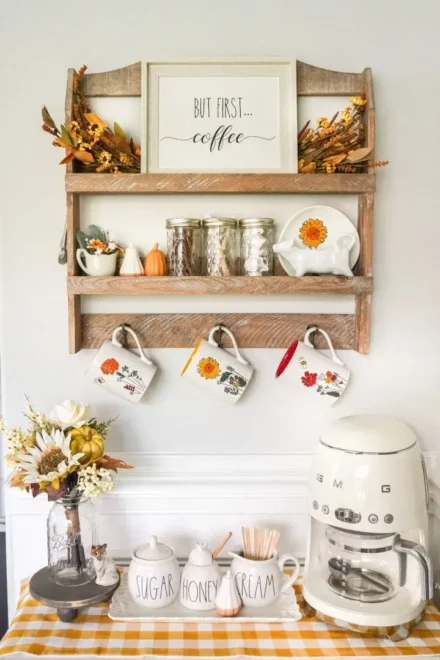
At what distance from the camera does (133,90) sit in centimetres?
153

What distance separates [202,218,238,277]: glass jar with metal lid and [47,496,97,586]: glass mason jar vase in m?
0.61

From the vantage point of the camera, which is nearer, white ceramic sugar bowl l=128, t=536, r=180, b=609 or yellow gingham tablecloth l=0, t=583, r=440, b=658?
yellow gingham tablecloth l=0, t=583, r=440, b=658

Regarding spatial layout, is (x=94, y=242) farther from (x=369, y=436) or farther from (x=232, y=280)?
(x=369, y=436)

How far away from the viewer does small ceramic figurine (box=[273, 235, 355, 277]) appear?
146 centimetres

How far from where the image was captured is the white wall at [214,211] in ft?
5.06

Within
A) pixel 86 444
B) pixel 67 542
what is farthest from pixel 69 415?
pixel 67 542

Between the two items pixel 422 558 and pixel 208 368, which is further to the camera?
pixel 208 368

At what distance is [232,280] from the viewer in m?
1.44

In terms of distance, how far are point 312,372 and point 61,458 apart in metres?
0.63

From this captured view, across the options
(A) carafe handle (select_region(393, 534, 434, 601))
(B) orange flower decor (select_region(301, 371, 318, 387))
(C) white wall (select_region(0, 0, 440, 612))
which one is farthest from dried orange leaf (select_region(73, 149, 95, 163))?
(A) carafe handle (select_region(393, 534, 434, 601))

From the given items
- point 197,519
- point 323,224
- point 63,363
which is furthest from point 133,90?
point 197,519

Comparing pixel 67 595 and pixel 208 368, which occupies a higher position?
pixel 208 368

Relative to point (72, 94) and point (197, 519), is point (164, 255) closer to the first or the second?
point (72, 94)

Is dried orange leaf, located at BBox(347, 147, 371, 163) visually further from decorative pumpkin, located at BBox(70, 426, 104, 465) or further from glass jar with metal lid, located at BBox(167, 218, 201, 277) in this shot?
decorative pumpkin, located at BBox(70, 426, 104, 465)
